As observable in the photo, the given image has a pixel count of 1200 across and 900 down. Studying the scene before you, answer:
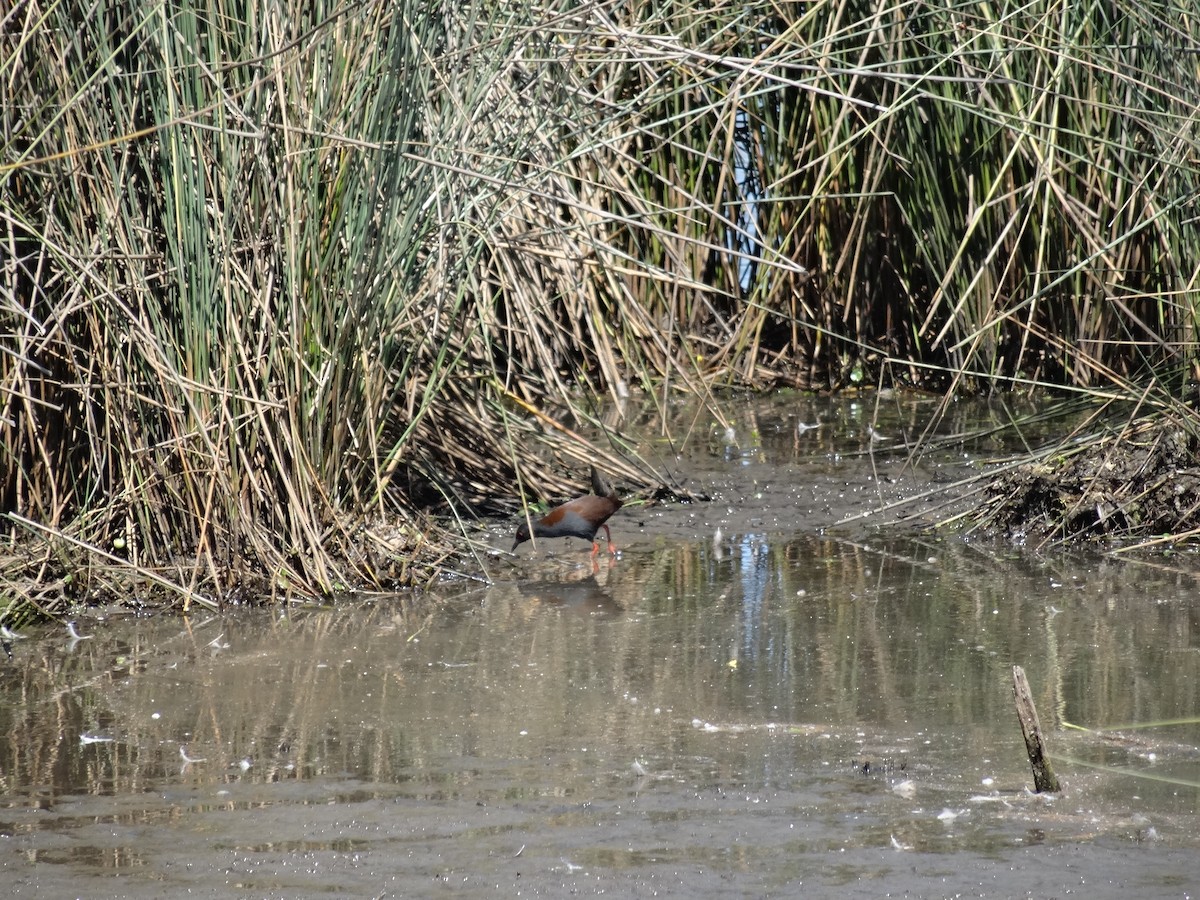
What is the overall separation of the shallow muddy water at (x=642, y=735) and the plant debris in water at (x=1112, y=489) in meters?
0.21

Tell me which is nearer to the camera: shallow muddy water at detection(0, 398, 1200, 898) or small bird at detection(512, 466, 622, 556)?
shallow muddy water at detection(0, 398, 1200, 898)

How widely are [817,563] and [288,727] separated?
2175mm

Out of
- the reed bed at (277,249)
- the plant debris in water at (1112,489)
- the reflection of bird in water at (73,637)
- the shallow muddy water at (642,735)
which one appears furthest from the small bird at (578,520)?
the reflection of bird in water at (73,637)

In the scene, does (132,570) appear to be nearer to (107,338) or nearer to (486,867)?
(107,338)

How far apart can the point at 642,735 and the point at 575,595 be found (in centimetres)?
153

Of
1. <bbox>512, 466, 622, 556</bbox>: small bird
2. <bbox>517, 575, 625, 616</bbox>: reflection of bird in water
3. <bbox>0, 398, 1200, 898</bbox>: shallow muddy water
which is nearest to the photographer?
<bbox>0, 398, 1200, 898</bbox>: shallow muddy water

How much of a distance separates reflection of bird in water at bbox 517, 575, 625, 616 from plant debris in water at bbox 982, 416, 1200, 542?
1462 millimetres

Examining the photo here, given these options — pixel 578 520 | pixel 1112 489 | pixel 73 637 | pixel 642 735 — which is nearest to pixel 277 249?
pixel 73 637

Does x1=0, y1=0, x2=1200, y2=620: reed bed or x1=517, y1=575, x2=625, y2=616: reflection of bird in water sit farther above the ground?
x1=0, y1=0, x2=1200, y2=620: reed bed

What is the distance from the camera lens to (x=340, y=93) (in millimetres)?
5074

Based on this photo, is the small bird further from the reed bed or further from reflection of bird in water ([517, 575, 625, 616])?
the reed bed

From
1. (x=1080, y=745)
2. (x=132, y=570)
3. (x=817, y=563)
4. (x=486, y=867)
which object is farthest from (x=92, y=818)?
(x=817, y=563)

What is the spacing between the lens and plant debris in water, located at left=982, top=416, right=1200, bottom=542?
18.2ft

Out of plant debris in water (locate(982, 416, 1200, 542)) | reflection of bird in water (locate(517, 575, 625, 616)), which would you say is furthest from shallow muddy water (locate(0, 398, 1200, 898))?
plant debris in water (locate(982, 416, 1200, 542))
